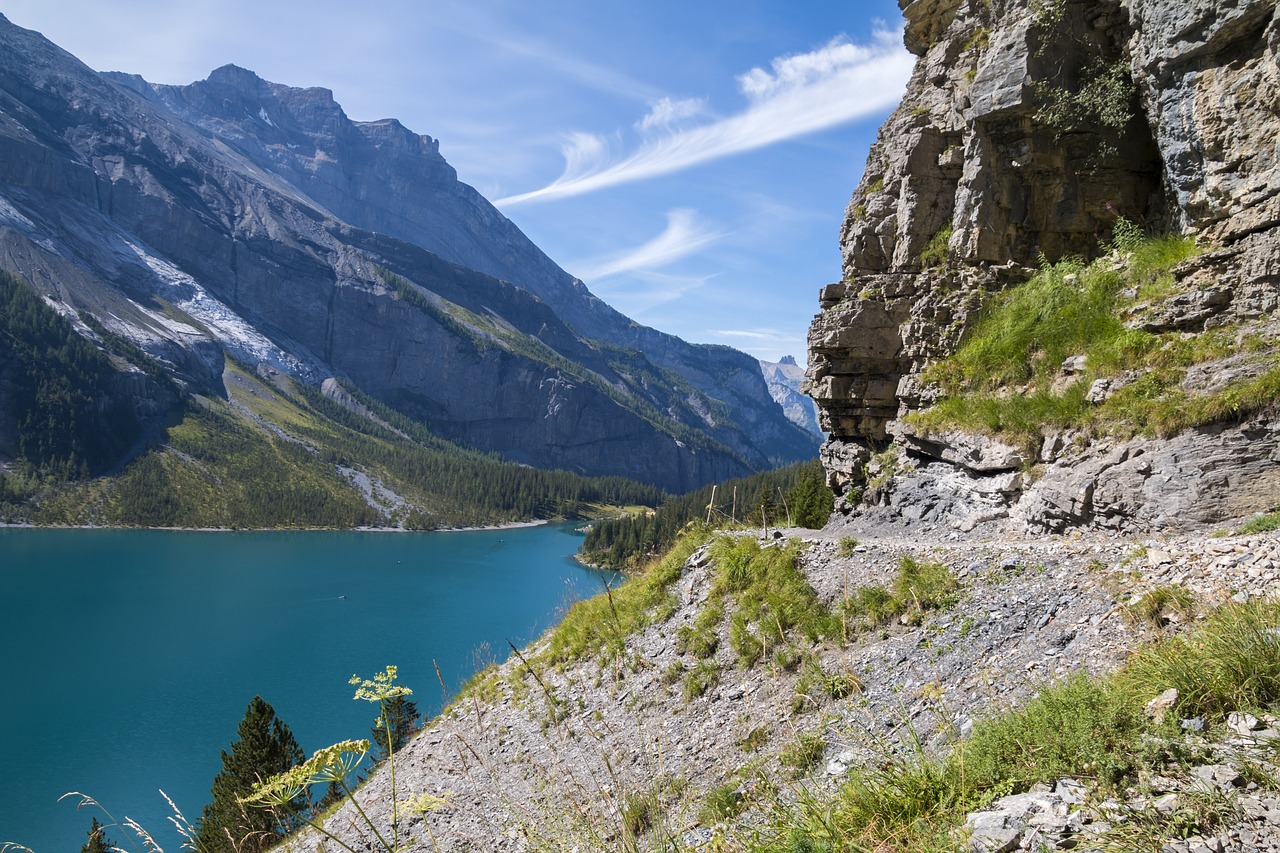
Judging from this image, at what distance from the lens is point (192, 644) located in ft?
195

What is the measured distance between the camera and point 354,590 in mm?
83812

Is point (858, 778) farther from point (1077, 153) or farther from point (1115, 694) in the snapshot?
point (1077, 153)

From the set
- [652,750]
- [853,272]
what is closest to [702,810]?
[652,750]

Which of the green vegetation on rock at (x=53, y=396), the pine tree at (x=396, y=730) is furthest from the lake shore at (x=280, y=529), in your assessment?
the pine tree at (x=396, y=730)

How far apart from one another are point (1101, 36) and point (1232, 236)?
618cm

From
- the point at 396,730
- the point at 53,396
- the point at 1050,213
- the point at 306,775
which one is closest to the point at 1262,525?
the point at 306,775

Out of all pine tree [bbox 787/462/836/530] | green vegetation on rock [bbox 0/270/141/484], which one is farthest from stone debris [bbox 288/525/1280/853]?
green vegetation on rock [bbox 0/270/141/484]

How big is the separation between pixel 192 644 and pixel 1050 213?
7062 centimetres

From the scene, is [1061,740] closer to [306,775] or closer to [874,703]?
[874,703]

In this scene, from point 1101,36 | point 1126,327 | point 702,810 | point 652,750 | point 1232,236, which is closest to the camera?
point 702,810

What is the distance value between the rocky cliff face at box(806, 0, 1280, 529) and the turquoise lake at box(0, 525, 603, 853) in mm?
8953

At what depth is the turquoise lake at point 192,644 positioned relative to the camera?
3512 centimetres

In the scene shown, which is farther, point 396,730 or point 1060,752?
point 396,730

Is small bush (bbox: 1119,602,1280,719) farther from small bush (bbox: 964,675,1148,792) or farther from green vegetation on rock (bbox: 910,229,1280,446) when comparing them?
green vegetation on rock (bbox: 910,229,1280,446)
